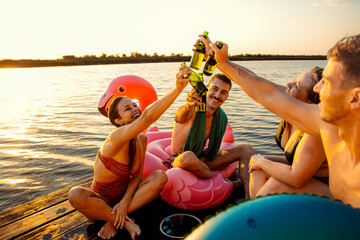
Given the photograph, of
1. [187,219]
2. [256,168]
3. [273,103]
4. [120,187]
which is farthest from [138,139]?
[273,103]

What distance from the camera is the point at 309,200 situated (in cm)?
104

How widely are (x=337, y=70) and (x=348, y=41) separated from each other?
14 centimetres

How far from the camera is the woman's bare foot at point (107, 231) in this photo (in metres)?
2.27

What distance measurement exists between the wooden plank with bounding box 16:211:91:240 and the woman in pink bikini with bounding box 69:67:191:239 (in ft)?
0.74

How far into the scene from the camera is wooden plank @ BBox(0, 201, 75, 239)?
235cm

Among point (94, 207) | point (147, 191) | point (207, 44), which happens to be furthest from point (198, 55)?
point (94, 207)

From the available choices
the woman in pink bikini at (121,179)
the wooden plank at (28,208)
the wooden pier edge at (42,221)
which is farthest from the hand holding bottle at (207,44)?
the wooden plank at (28,208)

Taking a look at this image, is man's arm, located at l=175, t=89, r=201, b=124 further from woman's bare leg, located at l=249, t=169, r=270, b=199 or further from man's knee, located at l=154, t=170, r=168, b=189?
woman's bare leg, located at l=249, t=169, r=270, b=199

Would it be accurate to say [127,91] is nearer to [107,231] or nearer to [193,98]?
[193,98]

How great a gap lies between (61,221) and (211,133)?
6.10 ft

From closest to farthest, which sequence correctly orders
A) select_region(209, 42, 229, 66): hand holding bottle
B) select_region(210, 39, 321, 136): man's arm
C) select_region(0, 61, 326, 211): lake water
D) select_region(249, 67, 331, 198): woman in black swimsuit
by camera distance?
1. select_region(210, 39, 321, 136): man's arm
2. select_region(249, 67, 331, 198): woman in black swimsuit
3. select_region(209, 42, 229, 66): hand holding bottle
4. select_region(0, 61, 326, 211): lake water

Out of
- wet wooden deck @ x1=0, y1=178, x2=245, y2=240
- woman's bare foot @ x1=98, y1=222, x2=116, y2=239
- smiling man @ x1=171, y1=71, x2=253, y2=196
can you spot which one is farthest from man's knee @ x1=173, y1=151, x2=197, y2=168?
woman's bare foot @ x1=98, y1=222, x2=116, y2=239

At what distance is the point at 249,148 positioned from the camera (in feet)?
10.6

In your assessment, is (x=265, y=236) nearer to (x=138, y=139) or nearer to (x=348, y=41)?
(x=348, y=41)
